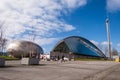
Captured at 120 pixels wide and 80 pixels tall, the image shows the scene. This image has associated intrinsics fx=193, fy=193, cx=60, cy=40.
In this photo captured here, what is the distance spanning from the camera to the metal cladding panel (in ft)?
399

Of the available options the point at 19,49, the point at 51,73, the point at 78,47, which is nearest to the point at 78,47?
the point at 78,47

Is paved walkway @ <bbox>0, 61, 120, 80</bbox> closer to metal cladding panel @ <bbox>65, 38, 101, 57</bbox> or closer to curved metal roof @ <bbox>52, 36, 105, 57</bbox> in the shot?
curved metal roof @ <bbox>52, 36, 105, 57</bbox>

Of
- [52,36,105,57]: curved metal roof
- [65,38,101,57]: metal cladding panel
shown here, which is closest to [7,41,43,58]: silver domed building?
[52,36,105,57]: curved metal roof

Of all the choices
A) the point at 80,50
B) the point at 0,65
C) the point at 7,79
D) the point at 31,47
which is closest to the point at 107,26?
the point at 80,50

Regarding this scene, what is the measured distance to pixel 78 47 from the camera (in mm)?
125625

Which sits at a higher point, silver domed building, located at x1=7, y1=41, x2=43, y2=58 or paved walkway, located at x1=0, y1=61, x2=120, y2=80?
silver domed building, located at x1=7, y1=41, x2=43, y2=58

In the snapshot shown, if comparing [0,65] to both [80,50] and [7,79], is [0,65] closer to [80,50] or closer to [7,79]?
[7,79]

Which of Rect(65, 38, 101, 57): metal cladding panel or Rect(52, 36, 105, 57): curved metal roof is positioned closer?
Rect(52, 36, 105, 57): curved metal roof

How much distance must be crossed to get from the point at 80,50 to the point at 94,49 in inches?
568

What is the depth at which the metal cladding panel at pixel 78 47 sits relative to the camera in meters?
122

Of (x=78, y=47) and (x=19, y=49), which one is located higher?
(x=78, y=47)

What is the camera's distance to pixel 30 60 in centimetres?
2805

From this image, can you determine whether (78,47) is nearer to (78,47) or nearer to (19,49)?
(78,47)

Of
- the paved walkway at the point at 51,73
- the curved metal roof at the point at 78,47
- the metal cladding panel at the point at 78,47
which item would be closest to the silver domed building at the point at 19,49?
the curved metal roof at the point at 78,47
